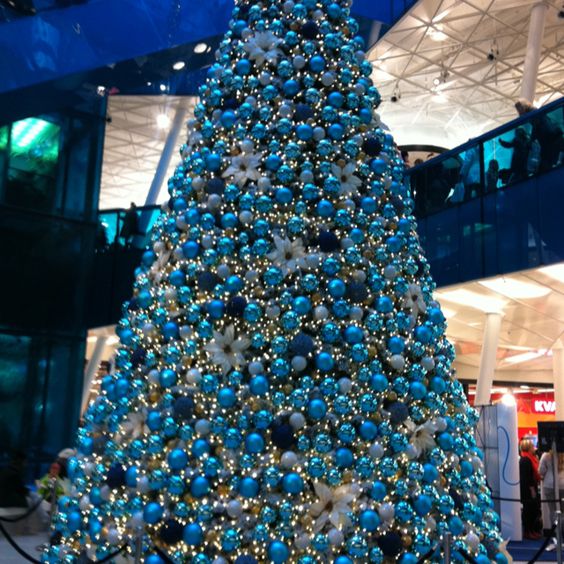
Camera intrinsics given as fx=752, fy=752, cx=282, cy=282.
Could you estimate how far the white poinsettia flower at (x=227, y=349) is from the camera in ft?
10.6

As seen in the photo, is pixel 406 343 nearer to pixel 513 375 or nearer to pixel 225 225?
pixel 225 225

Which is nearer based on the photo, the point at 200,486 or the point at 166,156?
the point at 200,486

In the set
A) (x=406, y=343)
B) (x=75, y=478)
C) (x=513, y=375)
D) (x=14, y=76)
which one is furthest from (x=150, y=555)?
(x=513, y=375)

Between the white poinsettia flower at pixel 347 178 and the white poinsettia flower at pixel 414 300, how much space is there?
1.76ft

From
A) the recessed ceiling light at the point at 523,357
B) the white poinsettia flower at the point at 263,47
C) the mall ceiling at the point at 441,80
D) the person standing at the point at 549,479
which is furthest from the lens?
the mall ceiling at the point at 441,80

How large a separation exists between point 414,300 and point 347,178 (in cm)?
→ 66

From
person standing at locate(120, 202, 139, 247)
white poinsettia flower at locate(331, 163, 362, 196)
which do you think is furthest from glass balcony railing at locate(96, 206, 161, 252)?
white poinsettia flower at locate(331, 163, 362, 196)

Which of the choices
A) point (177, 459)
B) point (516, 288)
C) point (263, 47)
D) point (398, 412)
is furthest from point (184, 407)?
point (516, 288)

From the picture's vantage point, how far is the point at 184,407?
3.18m

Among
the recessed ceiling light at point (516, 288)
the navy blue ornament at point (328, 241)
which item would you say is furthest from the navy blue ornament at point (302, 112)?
the recessed ceiling light at point (516, 288)

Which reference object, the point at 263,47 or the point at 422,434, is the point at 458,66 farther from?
the point at 422,434

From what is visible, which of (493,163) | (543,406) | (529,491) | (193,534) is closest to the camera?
(193,534)

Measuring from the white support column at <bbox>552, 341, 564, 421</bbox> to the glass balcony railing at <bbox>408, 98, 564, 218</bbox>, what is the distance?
23.8 ft

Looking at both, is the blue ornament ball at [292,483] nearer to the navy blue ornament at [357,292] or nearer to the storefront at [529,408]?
the navy blue ornament at [357,292]
